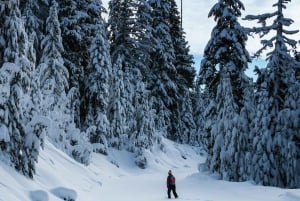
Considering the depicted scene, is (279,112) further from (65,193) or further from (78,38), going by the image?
(78,38)

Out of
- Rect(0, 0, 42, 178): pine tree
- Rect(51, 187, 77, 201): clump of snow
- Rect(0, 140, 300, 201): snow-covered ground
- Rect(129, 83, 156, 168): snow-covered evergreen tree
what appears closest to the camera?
Rect(0, 140, 300, 201): snow-covered ground

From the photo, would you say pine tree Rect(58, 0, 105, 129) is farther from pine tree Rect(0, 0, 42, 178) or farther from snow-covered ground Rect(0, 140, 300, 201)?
pine tree Rect(0, 0, 42, 178)

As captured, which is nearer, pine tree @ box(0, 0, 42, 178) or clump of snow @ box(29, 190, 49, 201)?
clump of snow @ box(29, 190, 49, 201)

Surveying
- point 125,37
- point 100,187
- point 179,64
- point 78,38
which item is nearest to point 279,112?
point 100,187

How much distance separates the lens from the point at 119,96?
3441cm

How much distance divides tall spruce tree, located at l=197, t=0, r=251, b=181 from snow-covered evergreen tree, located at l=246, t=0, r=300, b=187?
1.43 meters

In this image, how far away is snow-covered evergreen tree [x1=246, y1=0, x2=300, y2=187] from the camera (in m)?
21.7

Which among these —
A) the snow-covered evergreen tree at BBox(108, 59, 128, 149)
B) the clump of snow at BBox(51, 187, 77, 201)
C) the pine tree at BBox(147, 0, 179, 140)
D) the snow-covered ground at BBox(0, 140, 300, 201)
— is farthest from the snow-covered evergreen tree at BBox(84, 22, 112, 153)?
the clump of snow at BBox(51, 187, 77, 201)

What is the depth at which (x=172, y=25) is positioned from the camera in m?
50.5

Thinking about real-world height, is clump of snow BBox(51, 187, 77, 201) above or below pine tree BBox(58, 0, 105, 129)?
below

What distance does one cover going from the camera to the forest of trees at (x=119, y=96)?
12703mm

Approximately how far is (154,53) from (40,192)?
34360 mm

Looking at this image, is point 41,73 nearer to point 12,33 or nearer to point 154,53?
point 12,33

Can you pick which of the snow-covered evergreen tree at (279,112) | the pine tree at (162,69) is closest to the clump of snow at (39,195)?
the snow-covered evergreen tree at (279,112)
